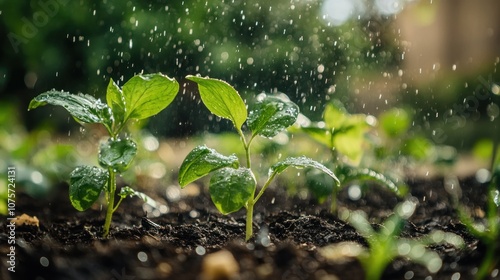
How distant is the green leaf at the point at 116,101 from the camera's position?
1.04 meters

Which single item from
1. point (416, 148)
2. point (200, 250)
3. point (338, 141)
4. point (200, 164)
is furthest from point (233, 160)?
point (416, 148)

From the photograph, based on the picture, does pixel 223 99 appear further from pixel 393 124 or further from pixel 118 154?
pixel 393 124

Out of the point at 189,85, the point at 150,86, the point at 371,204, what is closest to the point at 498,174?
the point at 371,204

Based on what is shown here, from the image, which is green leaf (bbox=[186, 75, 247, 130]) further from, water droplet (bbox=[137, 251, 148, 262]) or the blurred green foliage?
the blurred green foliage

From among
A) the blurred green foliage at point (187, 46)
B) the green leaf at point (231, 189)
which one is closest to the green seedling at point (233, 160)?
the green leaf at point (231, 189)

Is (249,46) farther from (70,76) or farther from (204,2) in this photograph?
(70,76)

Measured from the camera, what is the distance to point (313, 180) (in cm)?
139

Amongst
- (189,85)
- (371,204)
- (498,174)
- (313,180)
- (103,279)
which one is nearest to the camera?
(103,279)

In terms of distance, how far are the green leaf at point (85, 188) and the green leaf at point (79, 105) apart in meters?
0.10

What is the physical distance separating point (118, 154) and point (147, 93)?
0.41ft

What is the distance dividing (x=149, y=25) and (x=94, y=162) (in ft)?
5.80

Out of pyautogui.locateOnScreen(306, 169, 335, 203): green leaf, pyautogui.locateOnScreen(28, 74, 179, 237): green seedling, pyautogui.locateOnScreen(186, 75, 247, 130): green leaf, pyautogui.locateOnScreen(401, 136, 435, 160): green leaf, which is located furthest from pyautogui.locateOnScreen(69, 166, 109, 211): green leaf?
pyautogui.locateOnScreen(401, 136, 435, 160): green leaf

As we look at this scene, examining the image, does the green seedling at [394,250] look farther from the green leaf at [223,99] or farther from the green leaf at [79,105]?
the green leaf at [79,105]

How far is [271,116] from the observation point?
1054 millimetres
